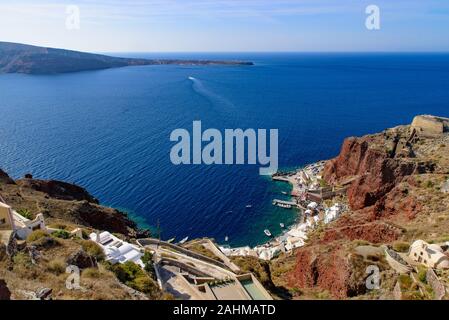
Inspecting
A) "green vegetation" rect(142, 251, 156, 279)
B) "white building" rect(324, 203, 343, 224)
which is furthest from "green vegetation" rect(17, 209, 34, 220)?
"white building" rect(324, 203, 343, 224)

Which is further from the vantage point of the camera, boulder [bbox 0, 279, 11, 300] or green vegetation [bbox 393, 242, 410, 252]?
green vegetation [bbox 393, 242, 410, 252]

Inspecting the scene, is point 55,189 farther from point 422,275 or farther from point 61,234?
point 422,275

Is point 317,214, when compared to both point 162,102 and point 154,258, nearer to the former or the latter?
point 154,258

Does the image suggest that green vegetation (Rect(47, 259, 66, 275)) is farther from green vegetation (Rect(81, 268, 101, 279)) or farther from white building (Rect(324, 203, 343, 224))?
white building (Rect(324, 203, 343, 224))

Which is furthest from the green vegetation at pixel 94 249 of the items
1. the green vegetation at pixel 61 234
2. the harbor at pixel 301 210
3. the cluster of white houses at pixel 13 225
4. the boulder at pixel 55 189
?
the boulder at pixel 55 189

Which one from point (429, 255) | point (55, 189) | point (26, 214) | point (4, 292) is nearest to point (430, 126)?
point (429, 255)
